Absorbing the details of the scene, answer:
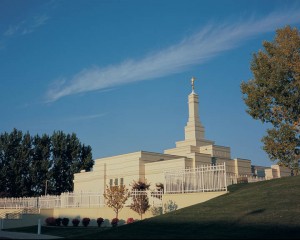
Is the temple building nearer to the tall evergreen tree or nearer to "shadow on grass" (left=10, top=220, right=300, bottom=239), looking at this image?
the tall evergreen tree

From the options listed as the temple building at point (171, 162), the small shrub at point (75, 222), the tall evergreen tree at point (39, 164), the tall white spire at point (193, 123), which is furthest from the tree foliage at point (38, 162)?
the small shrub at point (75, 222)

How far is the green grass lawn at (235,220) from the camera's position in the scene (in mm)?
13359

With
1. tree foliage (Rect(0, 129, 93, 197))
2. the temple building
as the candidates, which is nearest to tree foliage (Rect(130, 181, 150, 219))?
the temple building

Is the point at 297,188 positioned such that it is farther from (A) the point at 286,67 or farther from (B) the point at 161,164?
(B) the point at 161,164

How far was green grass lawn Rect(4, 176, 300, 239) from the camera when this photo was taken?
43.8 feet

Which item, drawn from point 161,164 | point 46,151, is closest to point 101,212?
point 161,164

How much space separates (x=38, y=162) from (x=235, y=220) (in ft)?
184

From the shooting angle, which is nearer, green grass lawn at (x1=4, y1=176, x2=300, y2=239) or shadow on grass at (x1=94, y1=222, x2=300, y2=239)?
shadow on grass at (x1=94, y1=222, x2=300, y2=239)

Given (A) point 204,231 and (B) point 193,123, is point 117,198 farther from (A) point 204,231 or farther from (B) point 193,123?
(B) point 193,123

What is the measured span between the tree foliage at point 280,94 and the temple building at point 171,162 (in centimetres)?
1606

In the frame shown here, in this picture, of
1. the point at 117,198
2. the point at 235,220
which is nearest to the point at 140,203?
the point at 117,198

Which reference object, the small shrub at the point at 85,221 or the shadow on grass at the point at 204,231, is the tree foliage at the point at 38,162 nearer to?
the small shrub at the point at 85,221

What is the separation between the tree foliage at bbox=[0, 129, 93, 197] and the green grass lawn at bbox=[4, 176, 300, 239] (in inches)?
1976

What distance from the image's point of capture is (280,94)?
2855 cm
